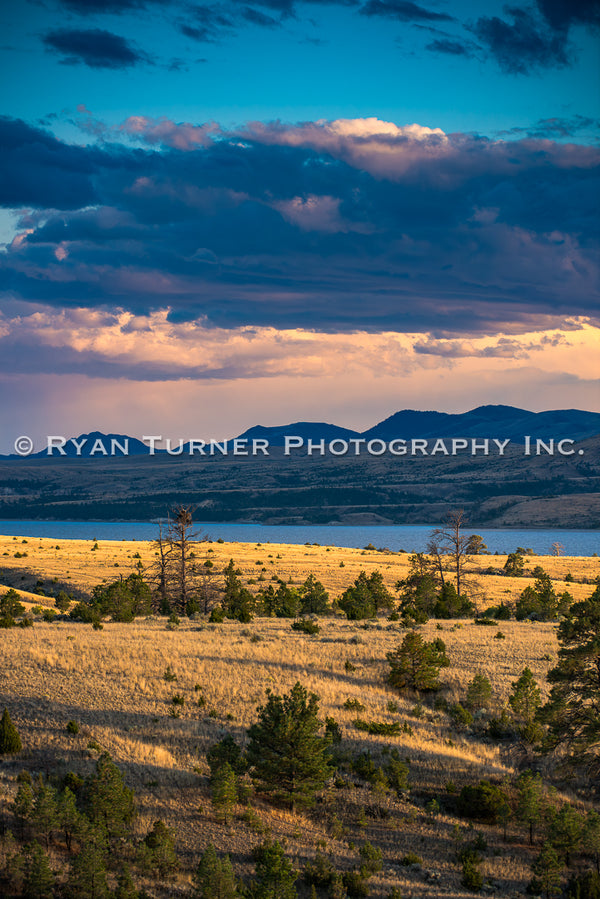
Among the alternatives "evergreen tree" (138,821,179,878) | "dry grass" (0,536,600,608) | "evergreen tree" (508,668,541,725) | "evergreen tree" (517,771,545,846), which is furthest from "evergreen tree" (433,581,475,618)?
"evergreen tree" (138,821,179,878)

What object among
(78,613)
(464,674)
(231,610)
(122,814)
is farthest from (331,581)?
(122,814)

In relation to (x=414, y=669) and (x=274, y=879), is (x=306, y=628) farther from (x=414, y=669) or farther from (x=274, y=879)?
(x=274, y=879)

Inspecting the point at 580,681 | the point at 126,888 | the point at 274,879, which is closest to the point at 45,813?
the point at 126,888

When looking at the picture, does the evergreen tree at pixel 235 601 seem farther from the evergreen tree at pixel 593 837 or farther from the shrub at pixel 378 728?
the evergreen tree at pixel 593 837

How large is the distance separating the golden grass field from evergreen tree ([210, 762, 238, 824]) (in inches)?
16.2

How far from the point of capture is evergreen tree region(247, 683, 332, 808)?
72.7 feet

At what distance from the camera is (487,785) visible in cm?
2384

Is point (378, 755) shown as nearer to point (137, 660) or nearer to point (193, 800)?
point (193, 800)

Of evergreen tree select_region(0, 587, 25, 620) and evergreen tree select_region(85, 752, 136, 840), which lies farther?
evergreen tree select_region(0, 587, 25, 620)

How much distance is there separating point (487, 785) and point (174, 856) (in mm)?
10250

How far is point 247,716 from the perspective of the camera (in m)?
26.8

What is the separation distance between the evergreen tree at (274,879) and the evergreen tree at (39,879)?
14.6 feet

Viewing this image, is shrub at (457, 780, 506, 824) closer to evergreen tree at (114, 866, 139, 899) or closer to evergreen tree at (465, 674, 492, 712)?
evergreen tree at (465, 674, 492, 712)

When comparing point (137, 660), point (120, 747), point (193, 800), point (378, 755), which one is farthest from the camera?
point (137, 660)
